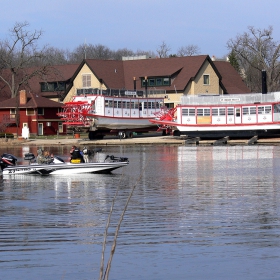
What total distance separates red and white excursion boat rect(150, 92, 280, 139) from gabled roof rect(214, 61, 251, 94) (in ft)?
71.2

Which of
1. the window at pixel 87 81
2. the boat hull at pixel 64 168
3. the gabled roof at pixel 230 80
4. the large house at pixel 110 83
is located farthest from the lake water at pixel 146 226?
the gabled roof at pixel 230 80

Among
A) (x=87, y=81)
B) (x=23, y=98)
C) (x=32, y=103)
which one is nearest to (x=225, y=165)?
(x=32, y=103)

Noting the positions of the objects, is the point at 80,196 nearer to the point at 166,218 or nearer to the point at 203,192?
the point at 203,192

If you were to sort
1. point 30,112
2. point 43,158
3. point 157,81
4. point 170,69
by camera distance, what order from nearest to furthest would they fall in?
1. point 43,158
2. point 30,112
3. point 157,81
4. point 170,69

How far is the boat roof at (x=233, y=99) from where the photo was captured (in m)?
64.6

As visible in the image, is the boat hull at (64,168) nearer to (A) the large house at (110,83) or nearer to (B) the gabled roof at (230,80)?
(A) the large house at (110,83)

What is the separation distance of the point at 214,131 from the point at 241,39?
28.3 meters

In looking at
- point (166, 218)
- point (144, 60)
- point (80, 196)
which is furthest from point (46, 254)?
point (144, 60)

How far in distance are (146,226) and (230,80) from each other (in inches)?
2870

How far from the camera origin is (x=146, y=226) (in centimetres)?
1950

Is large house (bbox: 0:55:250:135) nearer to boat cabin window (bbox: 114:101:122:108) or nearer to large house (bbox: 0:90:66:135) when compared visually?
large house (bbox: 0:90:66:135)

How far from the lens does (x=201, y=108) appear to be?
6656cm

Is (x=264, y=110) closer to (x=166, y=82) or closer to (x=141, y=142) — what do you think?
(x=141, y=142)

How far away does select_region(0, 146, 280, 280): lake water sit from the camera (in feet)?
49.2
